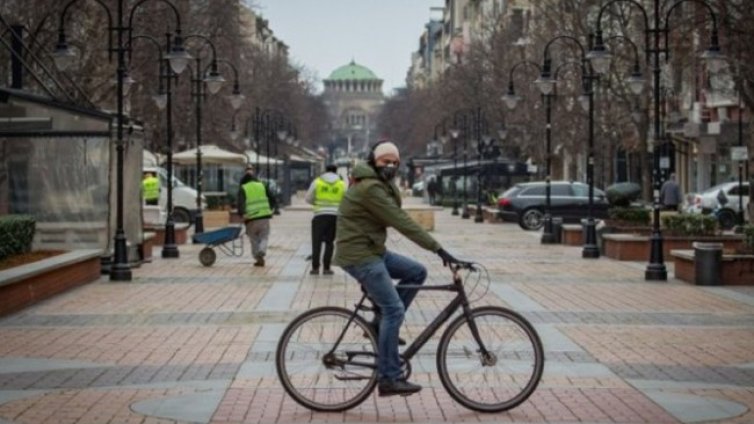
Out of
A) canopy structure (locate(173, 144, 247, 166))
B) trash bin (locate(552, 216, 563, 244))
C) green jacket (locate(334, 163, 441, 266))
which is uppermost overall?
canopy structure (locate(173, 144, 247, 166))

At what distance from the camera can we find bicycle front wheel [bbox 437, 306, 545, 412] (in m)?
11.1

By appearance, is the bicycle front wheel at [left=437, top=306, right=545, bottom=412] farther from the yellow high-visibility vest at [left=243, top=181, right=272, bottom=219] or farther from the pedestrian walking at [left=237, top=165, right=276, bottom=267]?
the yellow high-visibility vest at [left=243, top=181, right=272, bottom=219]

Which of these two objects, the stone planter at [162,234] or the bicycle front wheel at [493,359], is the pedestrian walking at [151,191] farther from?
the bicycle front wheel at [493,359]

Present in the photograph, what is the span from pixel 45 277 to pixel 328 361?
10.9 metres

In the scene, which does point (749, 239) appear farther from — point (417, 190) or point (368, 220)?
point (417, 190)

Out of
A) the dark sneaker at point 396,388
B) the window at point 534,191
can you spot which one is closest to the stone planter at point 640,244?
the window at point 534,191

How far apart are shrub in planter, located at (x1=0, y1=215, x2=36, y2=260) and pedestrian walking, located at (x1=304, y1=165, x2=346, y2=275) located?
4.40 m

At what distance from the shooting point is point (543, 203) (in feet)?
165

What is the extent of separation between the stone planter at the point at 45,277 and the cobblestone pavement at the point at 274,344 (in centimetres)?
22

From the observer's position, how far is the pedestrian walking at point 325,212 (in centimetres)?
2592

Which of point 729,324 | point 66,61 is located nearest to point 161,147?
point 66,61

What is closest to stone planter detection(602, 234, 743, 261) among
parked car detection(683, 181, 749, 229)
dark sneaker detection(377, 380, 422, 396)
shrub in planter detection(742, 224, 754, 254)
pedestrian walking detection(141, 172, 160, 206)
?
shrub in planter detection(742, 224, 754, 254)

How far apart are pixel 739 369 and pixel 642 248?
1777 centimetres

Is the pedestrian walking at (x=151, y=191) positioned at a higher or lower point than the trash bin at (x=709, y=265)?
higher
